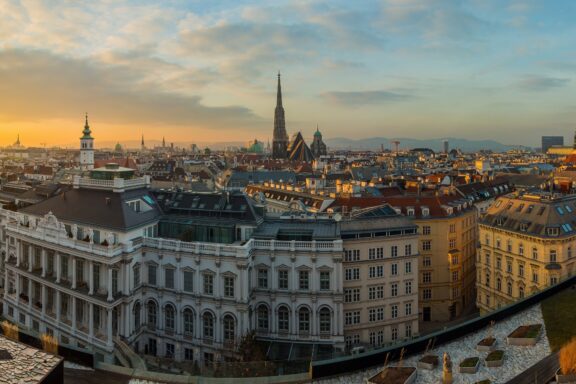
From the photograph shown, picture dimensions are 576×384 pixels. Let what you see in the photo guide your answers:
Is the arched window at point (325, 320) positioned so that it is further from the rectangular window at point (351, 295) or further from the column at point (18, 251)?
the column at point (18, 251)

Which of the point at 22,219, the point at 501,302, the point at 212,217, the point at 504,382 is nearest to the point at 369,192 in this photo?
the point at 501,302

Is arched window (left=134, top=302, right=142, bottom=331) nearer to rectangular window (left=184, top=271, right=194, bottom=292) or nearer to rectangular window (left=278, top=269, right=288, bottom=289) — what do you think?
rectangular window (left=184, top=271, right=194, bottom=292)

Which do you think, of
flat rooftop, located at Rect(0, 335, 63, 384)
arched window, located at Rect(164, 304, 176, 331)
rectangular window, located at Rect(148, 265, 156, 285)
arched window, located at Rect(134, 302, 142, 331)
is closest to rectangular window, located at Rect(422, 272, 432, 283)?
arched window, located at Rect(164, 304, 176, 331)

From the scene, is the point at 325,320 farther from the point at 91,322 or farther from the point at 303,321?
the point at 91,322

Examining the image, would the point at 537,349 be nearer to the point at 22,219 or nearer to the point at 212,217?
the point at 212,217

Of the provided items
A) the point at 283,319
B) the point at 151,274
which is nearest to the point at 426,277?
the point at 283,319

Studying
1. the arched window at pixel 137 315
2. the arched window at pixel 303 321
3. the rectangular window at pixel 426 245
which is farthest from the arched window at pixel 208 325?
the rectangular window at pixel 426 245

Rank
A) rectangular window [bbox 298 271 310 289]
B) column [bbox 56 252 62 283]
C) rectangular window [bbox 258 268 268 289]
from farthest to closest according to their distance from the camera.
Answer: column [bbox 56 252 62 283] < rectangular window [bbox 258 268 268 289] < rectangular window [bbox 298 271 310 289]
